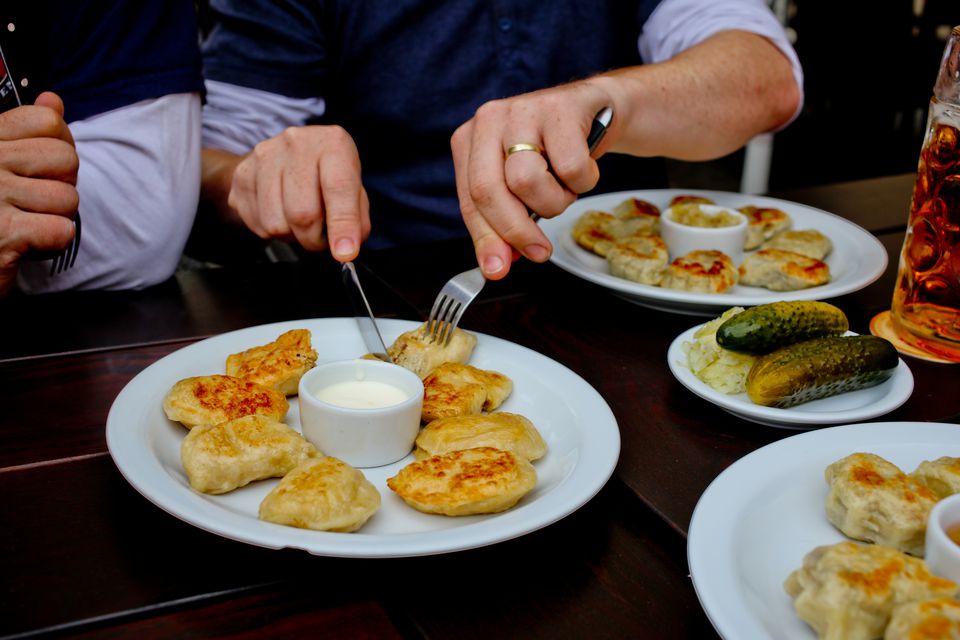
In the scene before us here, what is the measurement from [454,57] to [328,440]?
136 centimetres

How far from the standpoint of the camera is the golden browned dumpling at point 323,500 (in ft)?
2.95

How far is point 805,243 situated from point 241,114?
134 cm

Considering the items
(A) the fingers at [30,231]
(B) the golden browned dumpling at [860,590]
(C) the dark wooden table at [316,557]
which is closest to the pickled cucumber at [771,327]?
(C) the dark wooden table at [316,557]

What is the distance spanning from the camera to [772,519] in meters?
0.93

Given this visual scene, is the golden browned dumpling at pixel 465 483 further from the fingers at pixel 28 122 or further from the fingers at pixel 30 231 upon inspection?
the fingers at pixel 28 122

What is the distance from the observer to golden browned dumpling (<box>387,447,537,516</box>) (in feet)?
3.08

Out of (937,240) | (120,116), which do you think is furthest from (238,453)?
(120,116)

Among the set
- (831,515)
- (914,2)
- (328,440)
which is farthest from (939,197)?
(914,2)

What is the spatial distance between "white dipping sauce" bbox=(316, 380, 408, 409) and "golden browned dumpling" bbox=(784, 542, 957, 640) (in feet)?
1.84

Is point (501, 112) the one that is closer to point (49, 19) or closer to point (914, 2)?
point (49, 19)

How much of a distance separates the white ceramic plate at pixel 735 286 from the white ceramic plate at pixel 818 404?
0.81 feet

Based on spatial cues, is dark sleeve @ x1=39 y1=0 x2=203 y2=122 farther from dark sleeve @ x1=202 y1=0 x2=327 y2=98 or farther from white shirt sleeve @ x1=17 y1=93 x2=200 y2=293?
dark sleeve @ x1=202 y1=0 x2=327 y2=98

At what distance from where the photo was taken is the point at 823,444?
104 cm

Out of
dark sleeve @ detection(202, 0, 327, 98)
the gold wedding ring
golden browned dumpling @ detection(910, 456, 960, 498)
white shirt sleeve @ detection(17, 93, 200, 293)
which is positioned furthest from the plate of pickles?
dark sleeve @ detection(202, 0, 327, 98)
